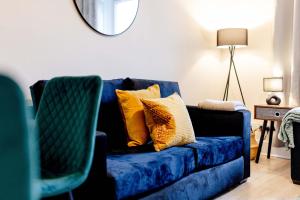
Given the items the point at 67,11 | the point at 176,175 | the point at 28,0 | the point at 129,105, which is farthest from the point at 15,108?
the point at 67,11

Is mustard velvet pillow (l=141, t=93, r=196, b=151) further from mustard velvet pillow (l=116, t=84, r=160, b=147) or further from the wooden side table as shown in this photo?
the wooden side table

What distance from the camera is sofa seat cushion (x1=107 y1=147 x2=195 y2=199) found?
1604 millimetres

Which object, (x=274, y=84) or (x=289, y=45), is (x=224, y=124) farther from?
(x=289, y=45)

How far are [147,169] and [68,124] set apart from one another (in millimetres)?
670

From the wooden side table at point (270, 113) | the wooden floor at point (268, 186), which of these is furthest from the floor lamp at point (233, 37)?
the wooden floor at point (268, 186)

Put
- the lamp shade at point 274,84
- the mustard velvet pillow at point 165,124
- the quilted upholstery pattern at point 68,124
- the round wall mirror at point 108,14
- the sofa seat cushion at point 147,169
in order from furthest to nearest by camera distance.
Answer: the lamp shade at point 274,84 → the round wall mirror at point 108,14 → the mustard velvet pillow at point 165,124 → the sofa seat cushion at point 147,169 → the quilted upholstery pattern at point 68,124

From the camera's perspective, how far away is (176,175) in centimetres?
194

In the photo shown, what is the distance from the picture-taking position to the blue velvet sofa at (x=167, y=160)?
5.11 ft

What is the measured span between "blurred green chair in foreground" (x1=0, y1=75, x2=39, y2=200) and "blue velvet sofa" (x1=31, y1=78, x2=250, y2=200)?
2.81 feet

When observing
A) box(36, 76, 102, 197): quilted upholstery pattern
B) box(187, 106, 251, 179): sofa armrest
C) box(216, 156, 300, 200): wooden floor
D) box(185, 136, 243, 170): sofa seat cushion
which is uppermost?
box(36, 76, 102, 197): quilted upholstery pattern

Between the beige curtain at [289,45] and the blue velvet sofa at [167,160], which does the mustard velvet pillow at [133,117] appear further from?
the beige curtain at [289,45]

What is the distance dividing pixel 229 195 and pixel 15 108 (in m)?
2.10

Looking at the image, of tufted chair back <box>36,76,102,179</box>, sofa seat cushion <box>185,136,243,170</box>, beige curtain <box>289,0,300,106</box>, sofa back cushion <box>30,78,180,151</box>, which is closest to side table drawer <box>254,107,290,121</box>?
beige curtain <box>289,0,300,106</box>

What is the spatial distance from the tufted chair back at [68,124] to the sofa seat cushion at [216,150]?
1.11 metres
